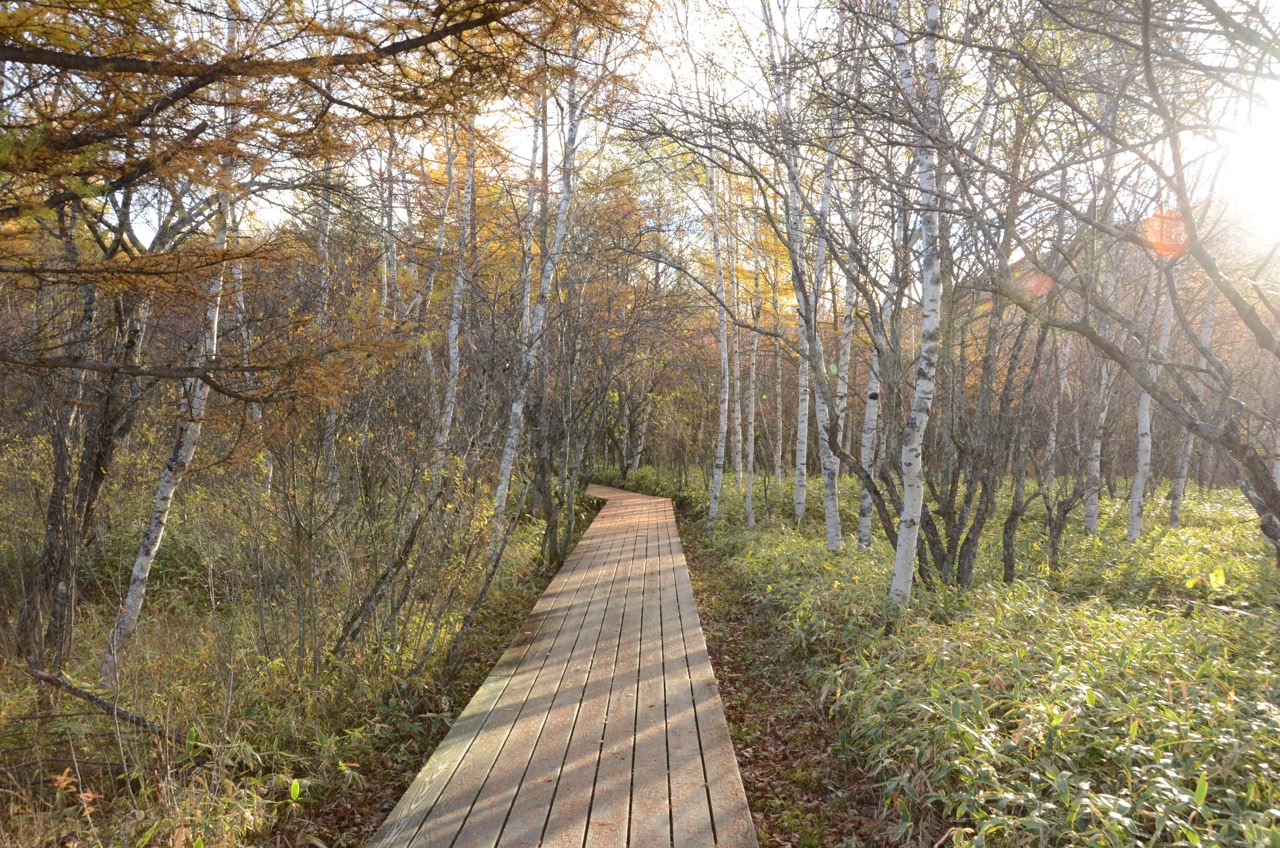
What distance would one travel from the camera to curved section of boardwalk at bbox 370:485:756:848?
116 inches

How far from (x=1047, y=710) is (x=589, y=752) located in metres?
2.29

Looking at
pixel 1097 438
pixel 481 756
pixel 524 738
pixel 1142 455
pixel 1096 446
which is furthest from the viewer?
pixel 1096 446

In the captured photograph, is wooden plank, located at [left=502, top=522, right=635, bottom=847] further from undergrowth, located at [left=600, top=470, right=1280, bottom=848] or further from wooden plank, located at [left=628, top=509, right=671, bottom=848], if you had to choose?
undergrowth, located at [left=600, top=470, right=1280, bottom=848]

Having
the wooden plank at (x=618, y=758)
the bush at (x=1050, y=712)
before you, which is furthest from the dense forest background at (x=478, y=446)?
the wooden plank at (x=618, y=758)

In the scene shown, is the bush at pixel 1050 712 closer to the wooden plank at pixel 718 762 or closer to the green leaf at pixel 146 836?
the wooden plank at pixel 718 762

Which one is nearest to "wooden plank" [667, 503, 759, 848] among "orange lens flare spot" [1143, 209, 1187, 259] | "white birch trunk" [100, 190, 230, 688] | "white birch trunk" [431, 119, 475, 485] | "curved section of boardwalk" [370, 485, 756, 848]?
"curved section of boardwalk" [370, 485, 756, 848]

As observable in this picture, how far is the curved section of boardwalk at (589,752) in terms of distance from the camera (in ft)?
9.65

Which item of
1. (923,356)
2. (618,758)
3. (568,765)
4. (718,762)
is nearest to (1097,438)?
(923,356)

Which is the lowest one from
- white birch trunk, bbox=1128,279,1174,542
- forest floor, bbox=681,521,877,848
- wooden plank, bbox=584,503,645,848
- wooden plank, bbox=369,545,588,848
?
forest floor, bbox=681,521,877,848

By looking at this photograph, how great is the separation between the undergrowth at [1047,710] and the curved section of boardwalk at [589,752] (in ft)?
2.75

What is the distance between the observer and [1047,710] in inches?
127

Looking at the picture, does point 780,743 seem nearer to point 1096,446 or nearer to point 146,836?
point 146,836

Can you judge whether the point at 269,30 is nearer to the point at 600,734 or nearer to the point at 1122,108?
the point at 600,734

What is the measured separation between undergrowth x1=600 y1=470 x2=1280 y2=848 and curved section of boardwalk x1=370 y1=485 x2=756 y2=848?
33.0 inches
